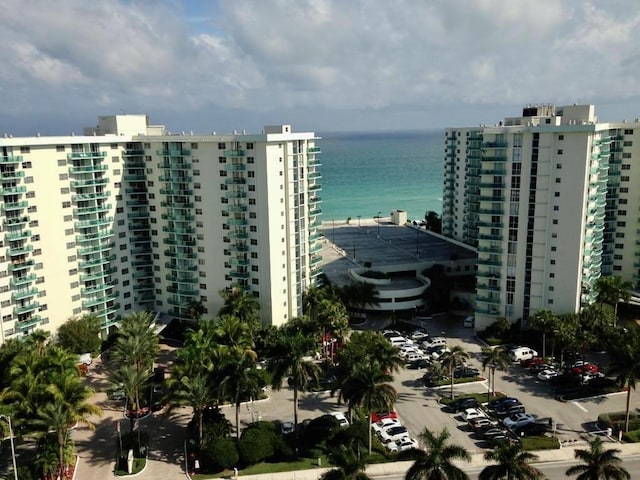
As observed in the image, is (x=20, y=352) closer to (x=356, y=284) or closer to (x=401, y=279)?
(x=356, y=284)

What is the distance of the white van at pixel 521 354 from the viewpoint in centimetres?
6850

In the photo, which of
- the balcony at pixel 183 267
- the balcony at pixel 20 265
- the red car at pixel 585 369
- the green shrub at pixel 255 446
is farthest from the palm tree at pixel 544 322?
the balcony at pixel 20 265

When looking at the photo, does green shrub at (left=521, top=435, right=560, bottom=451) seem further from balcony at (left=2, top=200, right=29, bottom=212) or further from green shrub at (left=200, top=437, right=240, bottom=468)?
balcony at (left=2, top=200, right=29, bottom=212)

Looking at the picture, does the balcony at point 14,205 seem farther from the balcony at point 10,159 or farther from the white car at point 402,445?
the white car at point 402,445

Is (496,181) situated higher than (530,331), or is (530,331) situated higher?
(496,181)

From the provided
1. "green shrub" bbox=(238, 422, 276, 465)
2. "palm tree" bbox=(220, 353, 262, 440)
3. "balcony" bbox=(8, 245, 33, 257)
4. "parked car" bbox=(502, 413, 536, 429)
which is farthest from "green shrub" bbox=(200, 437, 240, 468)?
"balcony" bbox=(8, 245, 33, 257)

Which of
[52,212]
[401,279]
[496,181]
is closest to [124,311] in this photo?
[52,212]

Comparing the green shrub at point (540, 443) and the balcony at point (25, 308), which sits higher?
the balcony at point (25, 308)

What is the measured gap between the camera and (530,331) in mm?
72625

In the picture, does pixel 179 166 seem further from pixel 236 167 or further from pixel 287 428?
pixel 287 428

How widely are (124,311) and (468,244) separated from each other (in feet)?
224

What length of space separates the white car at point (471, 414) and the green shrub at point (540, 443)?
5.03 meters

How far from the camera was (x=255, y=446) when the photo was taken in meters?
49.0

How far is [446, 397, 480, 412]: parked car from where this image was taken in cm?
5716
